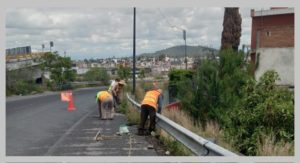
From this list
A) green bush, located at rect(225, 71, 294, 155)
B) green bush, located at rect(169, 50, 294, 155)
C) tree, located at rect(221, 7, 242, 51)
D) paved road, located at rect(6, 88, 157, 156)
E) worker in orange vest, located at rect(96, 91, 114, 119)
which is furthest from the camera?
tree, located at rect(221, 7, 242, 51)

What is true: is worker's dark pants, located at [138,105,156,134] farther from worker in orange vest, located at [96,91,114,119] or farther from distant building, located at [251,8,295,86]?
distant building, located at [251,8,295,86]

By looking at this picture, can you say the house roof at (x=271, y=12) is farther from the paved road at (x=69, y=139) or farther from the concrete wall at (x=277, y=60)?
the paved road at (x=69, y=139)

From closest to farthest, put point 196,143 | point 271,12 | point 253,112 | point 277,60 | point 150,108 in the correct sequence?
point 196,143 → point 253,112 → point 150,108 → point 271,12 → point 277,60

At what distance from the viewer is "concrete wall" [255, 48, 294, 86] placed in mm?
38100

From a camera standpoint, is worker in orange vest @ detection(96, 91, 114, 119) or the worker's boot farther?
worker in orange vest @ detection(96, 91, 114, 119)

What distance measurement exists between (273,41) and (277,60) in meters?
1.56

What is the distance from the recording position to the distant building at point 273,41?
3812 centimetres

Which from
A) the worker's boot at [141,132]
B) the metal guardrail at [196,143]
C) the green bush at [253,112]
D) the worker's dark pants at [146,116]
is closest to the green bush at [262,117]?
the green bush at [253,112]

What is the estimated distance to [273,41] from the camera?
131 ft

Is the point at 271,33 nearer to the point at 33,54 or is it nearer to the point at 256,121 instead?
the point at 33,54

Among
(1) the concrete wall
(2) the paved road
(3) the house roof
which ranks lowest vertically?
(2) the paved road

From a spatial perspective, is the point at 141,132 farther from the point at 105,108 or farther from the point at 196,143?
the point at 105,108

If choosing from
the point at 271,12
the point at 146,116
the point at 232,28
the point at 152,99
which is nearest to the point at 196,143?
the point at 146,116

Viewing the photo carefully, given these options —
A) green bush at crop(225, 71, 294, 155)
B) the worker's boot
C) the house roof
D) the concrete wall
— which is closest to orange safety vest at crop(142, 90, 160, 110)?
the worker's boot
